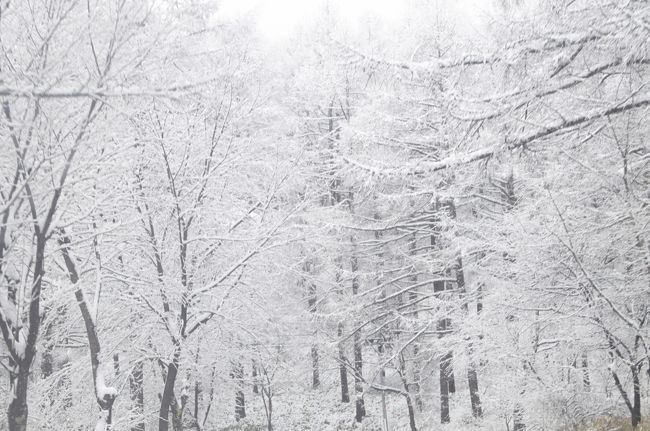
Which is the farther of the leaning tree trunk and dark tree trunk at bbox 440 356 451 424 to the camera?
dark tree trunk at bbox 440 356 451 424

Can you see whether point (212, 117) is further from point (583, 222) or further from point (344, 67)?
point (583, 222)

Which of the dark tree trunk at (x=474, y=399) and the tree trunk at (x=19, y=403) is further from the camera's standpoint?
the dark tree trunk at (x=474, y=399)

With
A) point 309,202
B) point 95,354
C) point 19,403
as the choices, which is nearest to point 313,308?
point 309,202

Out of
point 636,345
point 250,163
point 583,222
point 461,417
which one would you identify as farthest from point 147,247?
point 461,417

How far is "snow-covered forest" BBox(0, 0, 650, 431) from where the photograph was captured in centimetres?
347

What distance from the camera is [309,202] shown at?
9.31 meters

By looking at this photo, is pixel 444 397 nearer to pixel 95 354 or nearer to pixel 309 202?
pixel 309 202

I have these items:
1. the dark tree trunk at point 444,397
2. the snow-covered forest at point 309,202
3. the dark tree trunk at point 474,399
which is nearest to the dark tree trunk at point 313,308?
the snow-covered forest at point 309,202

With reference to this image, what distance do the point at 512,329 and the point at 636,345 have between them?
2.68 meters

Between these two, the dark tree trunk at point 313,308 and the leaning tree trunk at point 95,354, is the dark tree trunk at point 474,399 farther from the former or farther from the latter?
the leaning tree trunk at point 95,354

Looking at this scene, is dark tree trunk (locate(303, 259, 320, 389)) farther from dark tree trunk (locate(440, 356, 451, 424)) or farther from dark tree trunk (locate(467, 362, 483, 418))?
dark tree trunk (locate(467, 362, 483, 418))

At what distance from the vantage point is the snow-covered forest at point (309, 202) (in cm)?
347

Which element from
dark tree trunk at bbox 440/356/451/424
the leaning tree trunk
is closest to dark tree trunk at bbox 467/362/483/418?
dark tree trunk at bbox 440/356/451/424

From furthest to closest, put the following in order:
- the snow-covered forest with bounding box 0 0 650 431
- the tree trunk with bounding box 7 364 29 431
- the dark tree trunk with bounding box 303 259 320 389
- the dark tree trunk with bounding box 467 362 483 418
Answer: the dark tree trunk with bounding box 303 259 320 389, the dark tree trunk with bounding box 467 362 483 418, the tree trunk with bounding box 7 364 29 431, the snow-covered forest with bounding box 0 0 650 431
